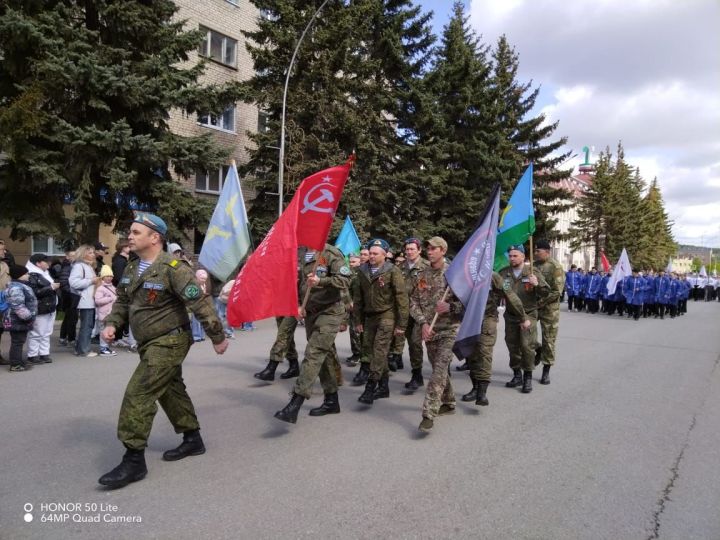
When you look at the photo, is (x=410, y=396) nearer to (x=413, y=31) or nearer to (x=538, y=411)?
(x=538, y=411)

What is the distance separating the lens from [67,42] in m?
13.0

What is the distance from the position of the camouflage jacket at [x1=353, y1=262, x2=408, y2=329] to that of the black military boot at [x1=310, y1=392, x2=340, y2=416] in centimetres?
126

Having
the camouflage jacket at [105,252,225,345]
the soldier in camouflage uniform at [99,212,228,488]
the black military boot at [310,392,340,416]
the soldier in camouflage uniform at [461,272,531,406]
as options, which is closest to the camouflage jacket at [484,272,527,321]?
the soldier in camouflage uniform at [461,272,531,406]

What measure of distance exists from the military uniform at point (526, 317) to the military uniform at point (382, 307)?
1.72m

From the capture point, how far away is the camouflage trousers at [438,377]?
5328 millimetres

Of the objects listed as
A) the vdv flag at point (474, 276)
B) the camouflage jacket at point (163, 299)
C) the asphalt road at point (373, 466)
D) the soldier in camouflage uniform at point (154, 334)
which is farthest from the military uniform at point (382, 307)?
the camouflage jacket at point (163, 299)

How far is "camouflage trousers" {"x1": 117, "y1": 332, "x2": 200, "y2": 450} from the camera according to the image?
3992 millimetres

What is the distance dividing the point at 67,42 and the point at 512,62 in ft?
92.3

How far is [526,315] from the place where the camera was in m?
→ 7.66

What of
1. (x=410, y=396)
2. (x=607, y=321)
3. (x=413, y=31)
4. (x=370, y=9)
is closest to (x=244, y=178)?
(x=370, y=9)

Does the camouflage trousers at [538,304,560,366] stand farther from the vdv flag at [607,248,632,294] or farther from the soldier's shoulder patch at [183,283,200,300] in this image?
the vdv flag at [607,248,632,294]

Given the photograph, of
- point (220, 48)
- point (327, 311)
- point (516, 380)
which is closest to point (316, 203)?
point (327, 311)

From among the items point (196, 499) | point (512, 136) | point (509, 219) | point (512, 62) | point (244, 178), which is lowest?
point (196, 499)

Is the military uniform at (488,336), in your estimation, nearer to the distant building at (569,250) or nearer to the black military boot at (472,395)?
the black military boot at (472,395)
